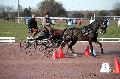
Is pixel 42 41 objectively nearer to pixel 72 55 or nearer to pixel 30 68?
pixel 72 55

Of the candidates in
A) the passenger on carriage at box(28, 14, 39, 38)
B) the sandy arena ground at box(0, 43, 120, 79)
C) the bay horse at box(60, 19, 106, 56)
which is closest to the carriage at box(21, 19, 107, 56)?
the bay horse at box(60, 19, 106, 56)

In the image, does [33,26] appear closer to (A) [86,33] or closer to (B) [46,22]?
(B) [46,22]

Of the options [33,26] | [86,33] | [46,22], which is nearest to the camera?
[46,22]

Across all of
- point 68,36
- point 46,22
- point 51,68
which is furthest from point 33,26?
point 51,68

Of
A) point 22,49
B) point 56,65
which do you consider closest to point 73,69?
point 56,65

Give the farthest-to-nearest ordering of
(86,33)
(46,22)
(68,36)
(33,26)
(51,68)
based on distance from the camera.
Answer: (68,36), (33,26), (86,33), (46,22), (51,68)

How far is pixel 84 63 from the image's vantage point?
13.7 meters

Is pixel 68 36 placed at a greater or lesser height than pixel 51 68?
greater

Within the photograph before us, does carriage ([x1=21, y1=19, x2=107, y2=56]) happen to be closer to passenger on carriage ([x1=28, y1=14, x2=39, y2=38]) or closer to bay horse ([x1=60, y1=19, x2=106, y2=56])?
bay horse ([x1=60, y1=19, x2=106, y2=56])

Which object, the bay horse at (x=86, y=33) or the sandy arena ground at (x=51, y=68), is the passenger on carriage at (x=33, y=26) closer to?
the bay horse at (x=86, y=33)

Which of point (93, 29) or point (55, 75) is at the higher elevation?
point (93, 29)

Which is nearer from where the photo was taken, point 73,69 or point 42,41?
point 73,69

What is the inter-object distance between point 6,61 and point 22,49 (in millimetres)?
4771

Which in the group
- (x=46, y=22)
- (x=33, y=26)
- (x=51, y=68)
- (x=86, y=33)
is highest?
(x=46, y=22)
